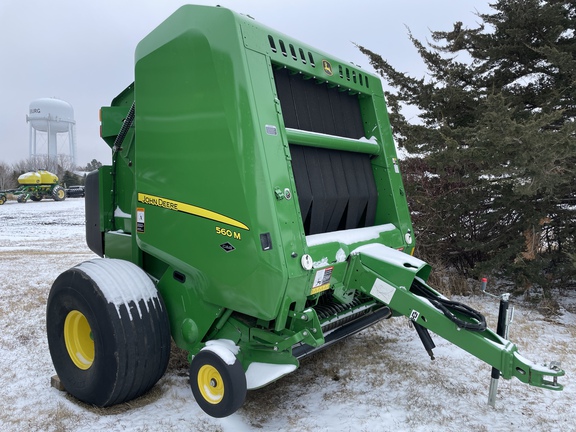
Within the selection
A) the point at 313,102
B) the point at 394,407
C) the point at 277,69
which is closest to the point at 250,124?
the point at 277,69

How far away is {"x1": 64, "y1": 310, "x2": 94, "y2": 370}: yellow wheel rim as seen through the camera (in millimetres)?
3168

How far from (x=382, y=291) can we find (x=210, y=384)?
1195 mm

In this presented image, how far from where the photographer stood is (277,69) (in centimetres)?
304

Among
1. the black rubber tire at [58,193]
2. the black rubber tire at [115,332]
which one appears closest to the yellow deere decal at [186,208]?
the black rubber tire at [115,332]

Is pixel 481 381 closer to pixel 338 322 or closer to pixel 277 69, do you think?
pixel 338 322

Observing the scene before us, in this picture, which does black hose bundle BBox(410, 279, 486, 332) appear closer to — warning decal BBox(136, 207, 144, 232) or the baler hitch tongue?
the baler hitch tongue

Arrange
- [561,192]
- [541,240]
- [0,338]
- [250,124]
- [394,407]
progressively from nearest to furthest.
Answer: [250,124], [394,407], [0,338], [561,192], [541,240]

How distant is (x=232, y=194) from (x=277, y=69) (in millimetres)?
1017

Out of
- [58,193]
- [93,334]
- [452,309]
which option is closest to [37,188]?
[58,193]

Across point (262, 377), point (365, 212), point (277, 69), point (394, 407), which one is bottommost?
point (394, 407)

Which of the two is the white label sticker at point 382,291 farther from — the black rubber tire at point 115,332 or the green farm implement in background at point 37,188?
the green farm implement in background at point 37,188

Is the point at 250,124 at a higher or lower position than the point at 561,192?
higher

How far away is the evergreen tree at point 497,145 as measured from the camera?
454cm

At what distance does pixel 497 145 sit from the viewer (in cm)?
435
